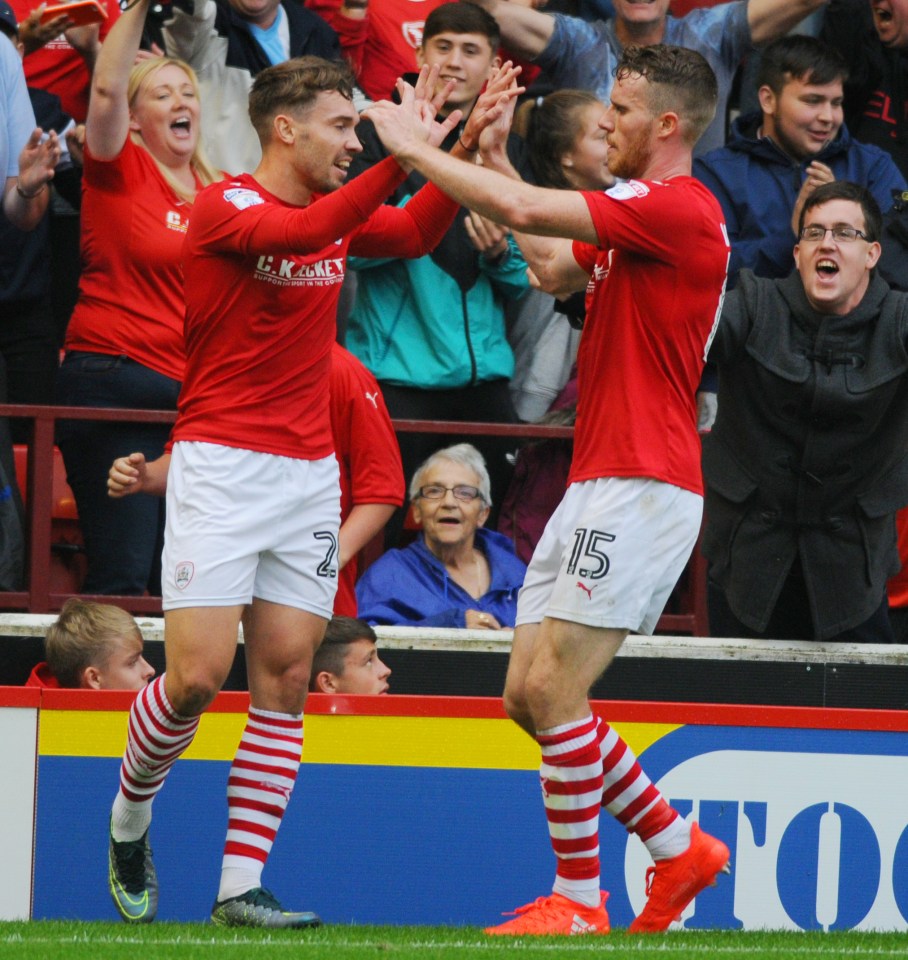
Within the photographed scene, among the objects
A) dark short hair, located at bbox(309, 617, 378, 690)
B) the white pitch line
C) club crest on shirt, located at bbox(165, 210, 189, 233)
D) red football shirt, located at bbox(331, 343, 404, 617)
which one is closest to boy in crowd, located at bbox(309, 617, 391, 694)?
dark short hair, located at bbox(309, 617, 378, 690)

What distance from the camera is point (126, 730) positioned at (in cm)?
557

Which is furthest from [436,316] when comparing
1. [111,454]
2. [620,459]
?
[620,459]

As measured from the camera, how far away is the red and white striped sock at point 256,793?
4941 mm

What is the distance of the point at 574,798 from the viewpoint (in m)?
4.76

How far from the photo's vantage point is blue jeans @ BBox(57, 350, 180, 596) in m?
6.73

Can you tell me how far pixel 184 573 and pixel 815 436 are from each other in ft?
8.21

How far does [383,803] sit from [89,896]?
1.01 meters

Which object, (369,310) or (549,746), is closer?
(549,746)

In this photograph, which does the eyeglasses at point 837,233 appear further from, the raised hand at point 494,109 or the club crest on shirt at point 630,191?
the club crest on shirt at point 630,191

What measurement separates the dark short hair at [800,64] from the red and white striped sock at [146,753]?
4.30 meters

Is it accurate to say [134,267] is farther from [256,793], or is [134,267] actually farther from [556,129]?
[256,793]

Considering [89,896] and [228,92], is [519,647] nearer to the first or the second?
[89,896]

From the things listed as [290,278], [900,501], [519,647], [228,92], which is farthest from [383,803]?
[228,92]

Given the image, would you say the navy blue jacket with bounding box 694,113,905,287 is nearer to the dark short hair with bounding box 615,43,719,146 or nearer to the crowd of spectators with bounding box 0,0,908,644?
the crowd of spectators with bounding box 0,0,908,644
